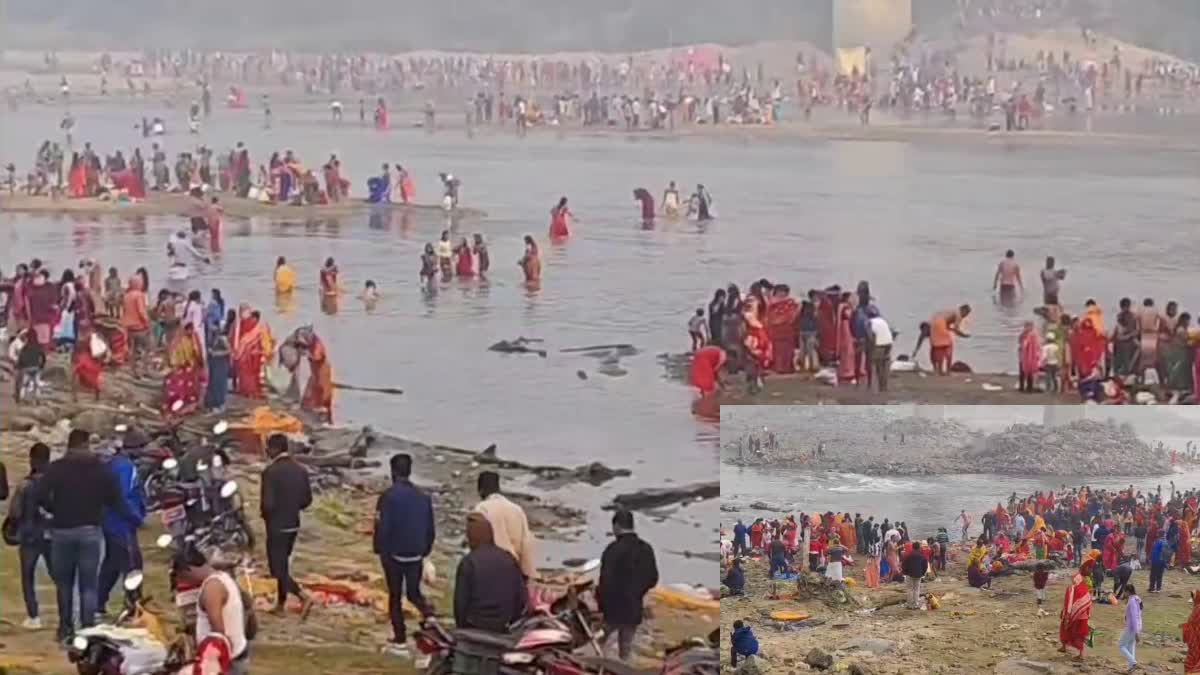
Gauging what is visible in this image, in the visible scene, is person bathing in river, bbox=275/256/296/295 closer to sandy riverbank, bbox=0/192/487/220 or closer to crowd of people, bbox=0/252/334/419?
crowd of people, bbox=0/252/334/419

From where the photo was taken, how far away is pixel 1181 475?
8.45 metres

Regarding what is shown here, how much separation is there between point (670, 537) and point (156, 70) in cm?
396

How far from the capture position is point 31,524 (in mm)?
7863

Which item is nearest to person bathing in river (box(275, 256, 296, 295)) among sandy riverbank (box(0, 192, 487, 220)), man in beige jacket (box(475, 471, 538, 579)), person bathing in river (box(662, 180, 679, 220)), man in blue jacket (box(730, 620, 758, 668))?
sandy riverbank (box(0, 192, 487, 220))

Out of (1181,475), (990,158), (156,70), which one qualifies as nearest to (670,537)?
(1181,475)

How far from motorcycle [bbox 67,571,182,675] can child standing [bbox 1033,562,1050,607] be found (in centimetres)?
358

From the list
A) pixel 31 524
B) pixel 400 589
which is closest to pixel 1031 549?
pixel 400 589

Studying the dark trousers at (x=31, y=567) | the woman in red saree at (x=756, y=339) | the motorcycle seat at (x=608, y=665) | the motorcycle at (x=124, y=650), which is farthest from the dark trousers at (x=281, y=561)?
the woman in red saree at (x=756, y=339)

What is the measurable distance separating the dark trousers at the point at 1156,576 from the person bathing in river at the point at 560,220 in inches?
139

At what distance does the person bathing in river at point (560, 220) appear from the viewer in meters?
10.0

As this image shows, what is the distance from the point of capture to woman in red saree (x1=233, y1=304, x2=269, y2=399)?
9758 mm

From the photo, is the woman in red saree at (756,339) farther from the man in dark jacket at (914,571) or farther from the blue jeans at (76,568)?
the blue jeans at (76,568)

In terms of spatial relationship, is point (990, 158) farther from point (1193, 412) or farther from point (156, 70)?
point (156, 70)

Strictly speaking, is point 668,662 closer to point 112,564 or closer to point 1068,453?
point 1068,453
